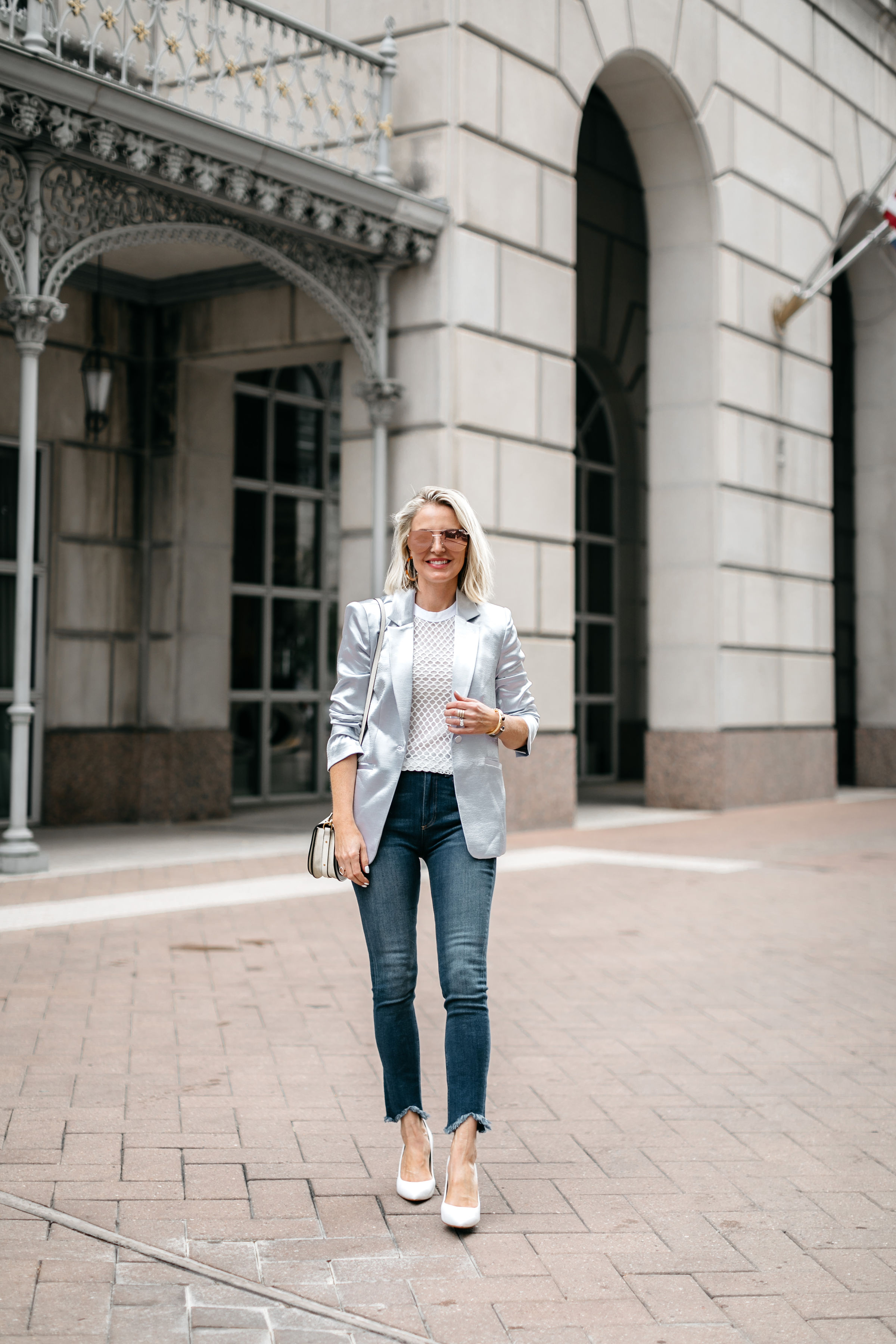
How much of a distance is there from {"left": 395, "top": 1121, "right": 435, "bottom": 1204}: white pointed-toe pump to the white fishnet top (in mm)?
1024

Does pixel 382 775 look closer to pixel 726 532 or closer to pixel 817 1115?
pixel 817 1115

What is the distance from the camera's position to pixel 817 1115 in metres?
4.96

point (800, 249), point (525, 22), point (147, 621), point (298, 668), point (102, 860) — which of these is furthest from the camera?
point (800, 249)

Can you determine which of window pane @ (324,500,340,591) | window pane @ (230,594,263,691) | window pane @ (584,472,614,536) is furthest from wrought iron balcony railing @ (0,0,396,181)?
window pane @ (584,472,614,536)

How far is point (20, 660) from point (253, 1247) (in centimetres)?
706

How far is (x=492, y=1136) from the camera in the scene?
4.74m

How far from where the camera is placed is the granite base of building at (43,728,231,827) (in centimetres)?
1374

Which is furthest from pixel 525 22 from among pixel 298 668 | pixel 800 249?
pixel 298 668

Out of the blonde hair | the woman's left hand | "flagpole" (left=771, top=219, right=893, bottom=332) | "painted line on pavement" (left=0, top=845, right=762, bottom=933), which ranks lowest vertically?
"painted line on pavement" (left=0, top=845, right=762, bottom=933)

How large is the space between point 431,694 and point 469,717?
0.21 meters

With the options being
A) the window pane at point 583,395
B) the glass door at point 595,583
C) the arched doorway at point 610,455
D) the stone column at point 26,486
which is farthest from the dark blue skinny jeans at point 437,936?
the window pane at point 583,395

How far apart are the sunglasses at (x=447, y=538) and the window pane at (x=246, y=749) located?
11436 millimetres

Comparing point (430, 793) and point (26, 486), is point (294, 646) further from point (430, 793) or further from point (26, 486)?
point (430, 793)

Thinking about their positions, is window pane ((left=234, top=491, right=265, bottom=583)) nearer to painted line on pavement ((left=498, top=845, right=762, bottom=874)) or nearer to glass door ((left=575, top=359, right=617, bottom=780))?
painted line on pavement ((left=498, top=845, right=762, bottom=874))
